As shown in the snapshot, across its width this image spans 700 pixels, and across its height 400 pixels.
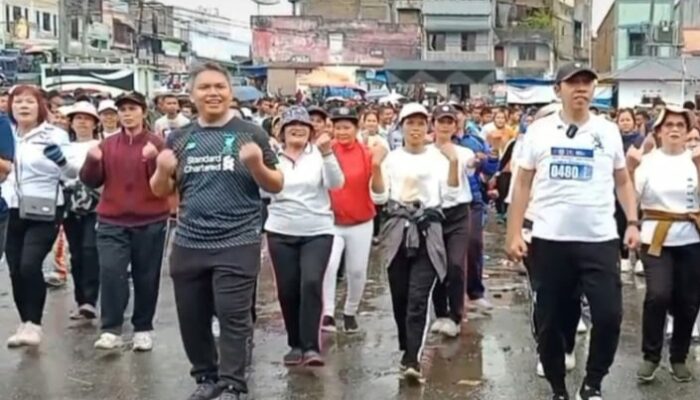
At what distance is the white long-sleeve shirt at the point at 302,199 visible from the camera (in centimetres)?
739

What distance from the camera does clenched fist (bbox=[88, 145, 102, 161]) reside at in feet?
25.6

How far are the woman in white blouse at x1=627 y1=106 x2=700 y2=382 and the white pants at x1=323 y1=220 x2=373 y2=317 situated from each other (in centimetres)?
208

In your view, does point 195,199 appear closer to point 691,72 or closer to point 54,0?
point 691,72

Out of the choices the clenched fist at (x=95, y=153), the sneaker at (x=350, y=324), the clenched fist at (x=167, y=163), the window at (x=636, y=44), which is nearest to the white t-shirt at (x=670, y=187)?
the sneaker at (x=350, y=324)

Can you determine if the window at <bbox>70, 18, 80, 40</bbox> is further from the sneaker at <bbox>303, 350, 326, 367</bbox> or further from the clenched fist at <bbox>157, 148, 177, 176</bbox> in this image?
the clenched fist at <bbox>157, 148, 177, 176</bbox>

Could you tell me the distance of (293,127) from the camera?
24.4 feet

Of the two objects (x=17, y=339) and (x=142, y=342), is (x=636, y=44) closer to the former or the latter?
(x=142, y=342)

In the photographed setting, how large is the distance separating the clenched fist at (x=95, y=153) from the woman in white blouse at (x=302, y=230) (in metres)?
1.28

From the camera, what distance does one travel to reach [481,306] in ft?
31.6

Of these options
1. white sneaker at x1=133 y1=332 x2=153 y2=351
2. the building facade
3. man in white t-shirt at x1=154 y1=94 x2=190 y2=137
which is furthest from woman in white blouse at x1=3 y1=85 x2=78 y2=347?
the building facade

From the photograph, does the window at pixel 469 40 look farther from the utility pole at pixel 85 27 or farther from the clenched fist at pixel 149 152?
the clenched fist at pixel 149 152

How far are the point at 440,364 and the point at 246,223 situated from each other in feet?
7.17

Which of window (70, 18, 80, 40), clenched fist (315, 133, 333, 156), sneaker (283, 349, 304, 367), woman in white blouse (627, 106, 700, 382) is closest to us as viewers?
woman in white blouse (627, 106, 700, 382)

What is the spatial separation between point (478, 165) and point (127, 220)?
2.90 m
